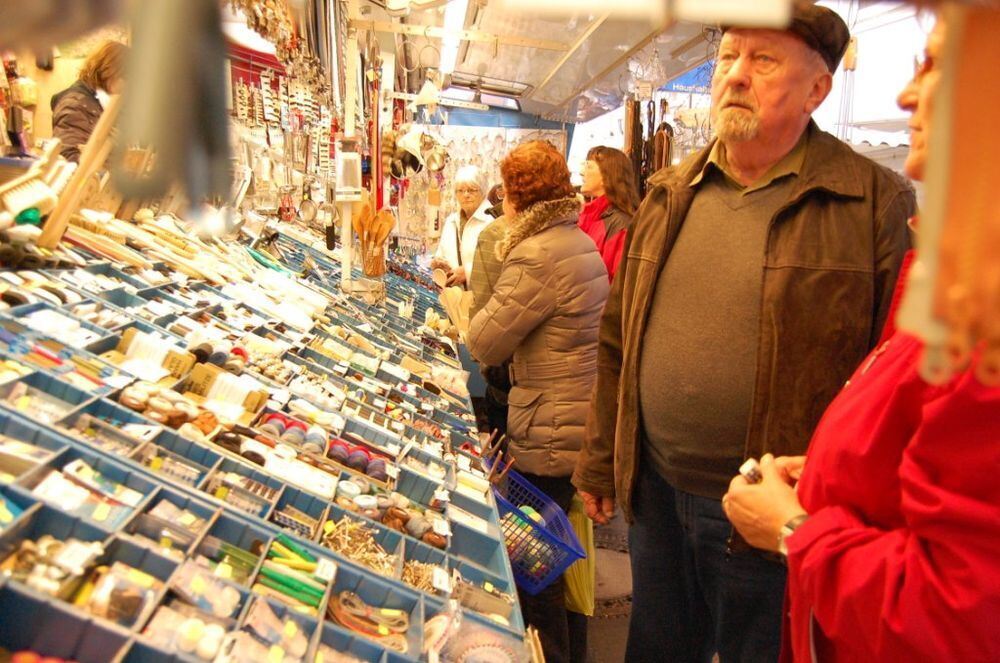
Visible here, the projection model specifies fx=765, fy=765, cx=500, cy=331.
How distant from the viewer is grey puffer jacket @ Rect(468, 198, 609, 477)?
2.73 meters

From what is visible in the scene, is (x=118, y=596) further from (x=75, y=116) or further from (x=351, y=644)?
(x=75, y=116)

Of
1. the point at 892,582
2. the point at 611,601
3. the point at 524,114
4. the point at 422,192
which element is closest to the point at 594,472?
the point at 892,582

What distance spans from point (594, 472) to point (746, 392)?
585 mm

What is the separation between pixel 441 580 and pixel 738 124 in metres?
1.13

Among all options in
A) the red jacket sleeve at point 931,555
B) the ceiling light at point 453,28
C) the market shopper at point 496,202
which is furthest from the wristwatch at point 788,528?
the market shopper at point 496,202

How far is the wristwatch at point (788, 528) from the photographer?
1.14 m

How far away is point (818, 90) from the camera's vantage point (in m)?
1.64

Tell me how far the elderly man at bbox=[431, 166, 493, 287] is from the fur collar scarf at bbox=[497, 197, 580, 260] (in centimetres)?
156

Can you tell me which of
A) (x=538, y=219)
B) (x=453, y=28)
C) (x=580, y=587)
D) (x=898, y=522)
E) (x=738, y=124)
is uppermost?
(x=453, y=28)

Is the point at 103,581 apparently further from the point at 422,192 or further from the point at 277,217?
the point at 422,192

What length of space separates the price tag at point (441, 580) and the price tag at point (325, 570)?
220 millimetres

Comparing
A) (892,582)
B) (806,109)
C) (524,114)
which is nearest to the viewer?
(892,582)

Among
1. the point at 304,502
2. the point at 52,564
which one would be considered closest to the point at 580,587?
the point at 304,502

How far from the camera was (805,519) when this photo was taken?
44.7 inches
